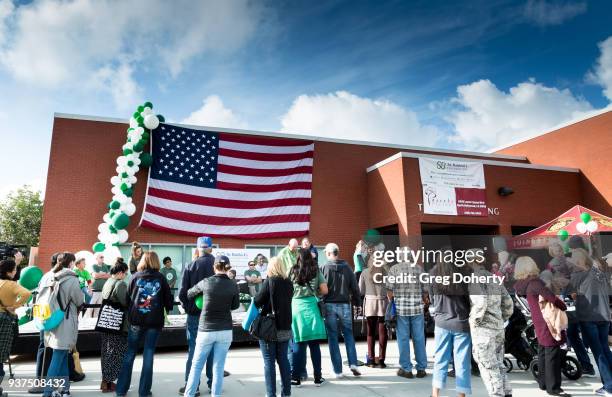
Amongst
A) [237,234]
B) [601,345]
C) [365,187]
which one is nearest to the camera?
[601,345]

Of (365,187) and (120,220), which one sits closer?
(120,220)


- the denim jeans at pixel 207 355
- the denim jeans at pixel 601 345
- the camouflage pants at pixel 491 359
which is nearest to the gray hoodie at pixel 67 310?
the denim jeans at pixel 207 355

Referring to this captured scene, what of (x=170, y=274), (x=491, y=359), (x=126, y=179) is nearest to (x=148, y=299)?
(x=491, y=359)

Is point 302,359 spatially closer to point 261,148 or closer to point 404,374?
point 404,374

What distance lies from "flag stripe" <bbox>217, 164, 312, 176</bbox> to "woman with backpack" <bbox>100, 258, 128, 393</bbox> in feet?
28.6

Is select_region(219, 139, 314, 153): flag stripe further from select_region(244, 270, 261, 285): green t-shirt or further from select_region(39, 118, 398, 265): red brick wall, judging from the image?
select_region(244, 270, 261, 285): green t-shirt

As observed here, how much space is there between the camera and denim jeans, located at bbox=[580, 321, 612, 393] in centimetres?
485

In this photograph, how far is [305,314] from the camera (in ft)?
17.1

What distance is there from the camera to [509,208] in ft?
47.9

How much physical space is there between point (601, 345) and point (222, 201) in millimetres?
10564

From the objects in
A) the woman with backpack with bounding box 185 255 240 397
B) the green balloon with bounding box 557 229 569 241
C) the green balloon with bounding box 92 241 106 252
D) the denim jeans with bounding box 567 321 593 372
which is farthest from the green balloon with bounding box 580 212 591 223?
the green balloon with bounding box 92 241 106 252

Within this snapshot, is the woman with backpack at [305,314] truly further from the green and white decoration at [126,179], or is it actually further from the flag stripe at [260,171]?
the flag stripe at [260,171]

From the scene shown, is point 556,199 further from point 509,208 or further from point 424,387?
point 424,387

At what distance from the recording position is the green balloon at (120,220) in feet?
37.8
